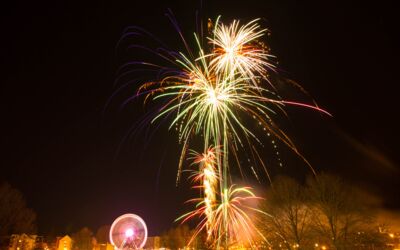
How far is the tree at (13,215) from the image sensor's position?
193 feet

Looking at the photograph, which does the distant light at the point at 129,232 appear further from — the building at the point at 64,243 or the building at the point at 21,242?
the building at the point at 64,243

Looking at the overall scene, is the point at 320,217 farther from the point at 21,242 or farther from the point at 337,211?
the point at 21,242

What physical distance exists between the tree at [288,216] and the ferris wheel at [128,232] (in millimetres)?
35558

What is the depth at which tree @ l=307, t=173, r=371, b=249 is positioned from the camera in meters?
41.2

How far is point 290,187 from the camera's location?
48.9 meters

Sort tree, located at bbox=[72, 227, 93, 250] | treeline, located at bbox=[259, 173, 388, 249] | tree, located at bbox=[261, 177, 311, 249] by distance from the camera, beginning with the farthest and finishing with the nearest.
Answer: tree, located at bbox=[72, 227, 93, 250] → tree, located at bbox=[261, 177, 311, 249] → treeline, located at bbox=[259, 173, 388, 249]

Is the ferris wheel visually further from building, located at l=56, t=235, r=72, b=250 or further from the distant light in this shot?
building, located at l=56, t=235, r=72, b=250

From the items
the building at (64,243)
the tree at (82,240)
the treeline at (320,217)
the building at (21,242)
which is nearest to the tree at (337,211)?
the treeline at (320,217)

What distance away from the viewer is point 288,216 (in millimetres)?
46531

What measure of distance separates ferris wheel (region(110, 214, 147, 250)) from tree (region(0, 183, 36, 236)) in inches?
670

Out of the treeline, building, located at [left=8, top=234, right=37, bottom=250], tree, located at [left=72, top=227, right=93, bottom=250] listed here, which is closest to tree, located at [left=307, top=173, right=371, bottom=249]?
the treeline

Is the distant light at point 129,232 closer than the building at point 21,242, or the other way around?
the building at point 21,242

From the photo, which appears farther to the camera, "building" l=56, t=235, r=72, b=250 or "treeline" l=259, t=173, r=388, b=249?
"building" l=56, t=235, r=72, b=250

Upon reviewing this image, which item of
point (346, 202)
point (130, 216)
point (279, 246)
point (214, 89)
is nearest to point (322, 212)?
point (346, 202)
